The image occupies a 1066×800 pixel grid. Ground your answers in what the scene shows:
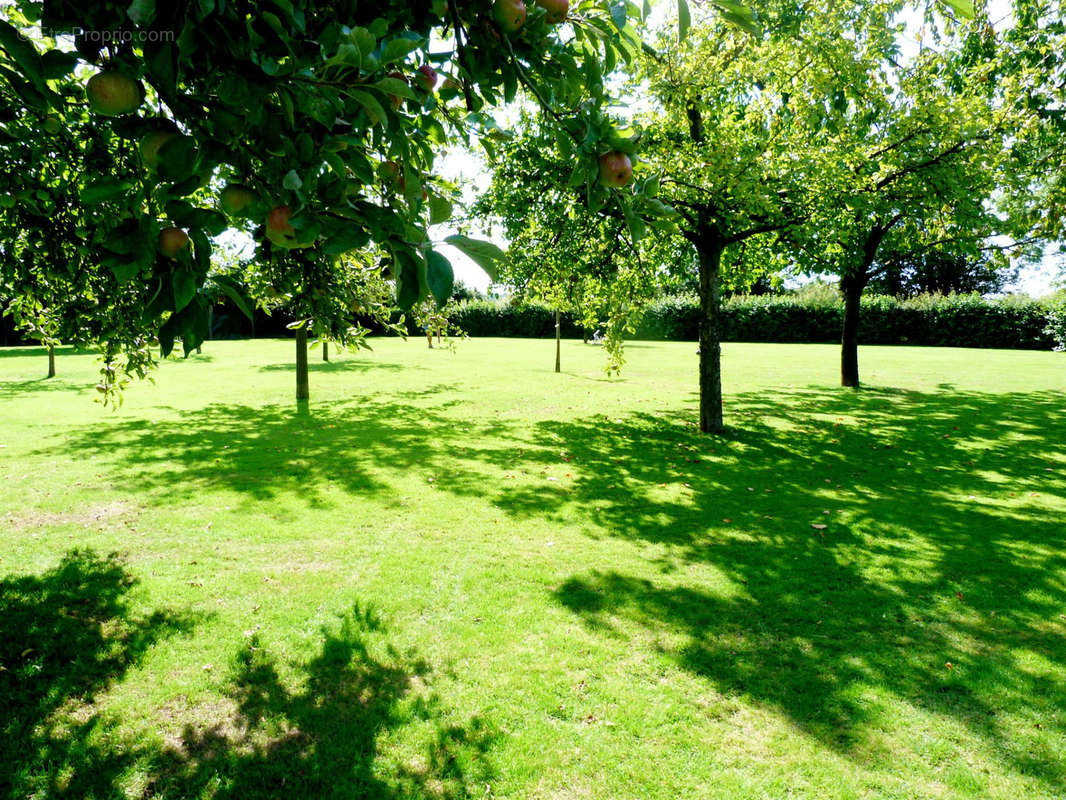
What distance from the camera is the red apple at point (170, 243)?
4.99 feet

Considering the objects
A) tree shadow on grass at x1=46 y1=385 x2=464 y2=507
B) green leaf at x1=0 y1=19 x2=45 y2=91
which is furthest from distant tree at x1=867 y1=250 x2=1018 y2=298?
green leaf at x1=0 y1=19 x2=45 y2=91

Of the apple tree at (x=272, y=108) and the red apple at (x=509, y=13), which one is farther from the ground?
the red apple at (x=509, y=13)

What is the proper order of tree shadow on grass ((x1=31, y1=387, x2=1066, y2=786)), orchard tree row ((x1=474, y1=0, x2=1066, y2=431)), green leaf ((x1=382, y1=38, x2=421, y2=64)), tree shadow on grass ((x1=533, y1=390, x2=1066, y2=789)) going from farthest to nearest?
orchard tree row ((x1=474, y1=0, x2=1066, y2=431))
tree shadow on grass ((x1=31, y1=387, x2=1066, y2=786))
tree shadow on grass ((x1=533, y1=390, x2=1066, y2=789))
green leaf ((x1=382, y1=38, x2=421, y2=64))

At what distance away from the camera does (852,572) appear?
18.4ft

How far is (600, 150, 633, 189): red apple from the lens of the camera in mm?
1856

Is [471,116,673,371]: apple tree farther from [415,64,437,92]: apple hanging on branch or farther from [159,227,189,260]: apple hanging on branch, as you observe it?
[159,227,189,260]: apple hanging on branch

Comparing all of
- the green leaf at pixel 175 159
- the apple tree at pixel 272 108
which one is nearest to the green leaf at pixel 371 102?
the apple tree at pixel 272 108

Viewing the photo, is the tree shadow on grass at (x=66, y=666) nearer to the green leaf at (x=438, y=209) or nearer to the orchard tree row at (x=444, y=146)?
the orchard tree row at (x=444, y=146)

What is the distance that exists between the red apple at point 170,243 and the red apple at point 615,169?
3.87 feet

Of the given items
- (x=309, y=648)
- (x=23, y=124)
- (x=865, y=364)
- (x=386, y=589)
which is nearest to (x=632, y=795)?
(x=309, y=648)

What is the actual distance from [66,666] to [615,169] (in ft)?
15.0

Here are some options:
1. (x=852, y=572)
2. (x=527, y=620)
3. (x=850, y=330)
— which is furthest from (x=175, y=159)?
(x=850, y=330)

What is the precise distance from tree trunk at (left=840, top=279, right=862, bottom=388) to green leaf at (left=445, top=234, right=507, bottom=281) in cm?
1850

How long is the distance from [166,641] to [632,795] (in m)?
3.29
